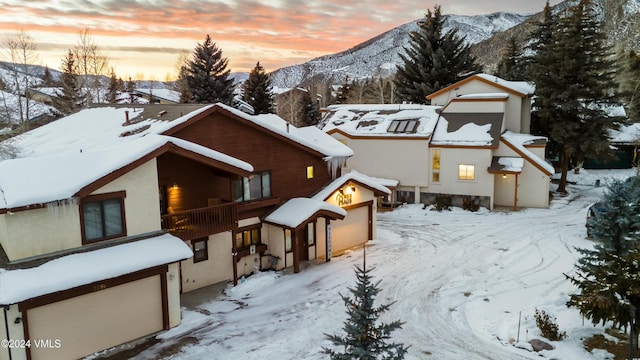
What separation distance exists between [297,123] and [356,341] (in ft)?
174

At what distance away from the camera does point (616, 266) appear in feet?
37.2

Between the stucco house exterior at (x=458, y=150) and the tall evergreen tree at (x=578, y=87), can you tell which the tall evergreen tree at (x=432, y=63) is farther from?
the tall evergreen tree at (x=578, y=87)

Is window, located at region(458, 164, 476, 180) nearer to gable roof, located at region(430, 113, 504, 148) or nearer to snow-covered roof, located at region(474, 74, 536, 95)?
gable roof, located at region(430, 113, 504, 148)

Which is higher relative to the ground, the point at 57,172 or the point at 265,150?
the point at 265,150

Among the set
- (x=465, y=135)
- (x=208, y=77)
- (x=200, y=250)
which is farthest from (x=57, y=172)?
(x=208, y=77)

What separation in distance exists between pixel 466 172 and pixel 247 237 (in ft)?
58.7

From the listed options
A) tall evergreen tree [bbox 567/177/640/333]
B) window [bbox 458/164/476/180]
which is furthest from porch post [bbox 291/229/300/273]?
window [bbox 458/164/476/180]

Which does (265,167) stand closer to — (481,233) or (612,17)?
(481,233)

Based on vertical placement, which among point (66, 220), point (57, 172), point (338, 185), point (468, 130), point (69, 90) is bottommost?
point (338, 185)

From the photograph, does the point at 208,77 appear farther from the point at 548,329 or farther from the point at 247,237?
the point at 548,329

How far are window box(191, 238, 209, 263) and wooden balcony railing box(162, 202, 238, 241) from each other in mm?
1148

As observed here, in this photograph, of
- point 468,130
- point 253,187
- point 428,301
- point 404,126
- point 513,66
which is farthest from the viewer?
point 513,66

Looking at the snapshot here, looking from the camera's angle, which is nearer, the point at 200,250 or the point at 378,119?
the point at 200,250

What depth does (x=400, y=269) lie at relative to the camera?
63.4 feet
